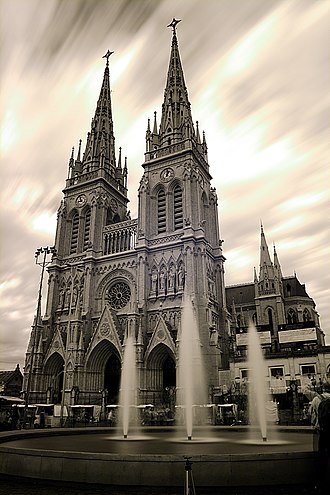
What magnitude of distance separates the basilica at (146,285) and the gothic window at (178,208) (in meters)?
0.14

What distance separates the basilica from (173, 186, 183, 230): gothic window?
0.45 feet

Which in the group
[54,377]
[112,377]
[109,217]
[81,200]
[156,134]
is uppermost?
[156,134]

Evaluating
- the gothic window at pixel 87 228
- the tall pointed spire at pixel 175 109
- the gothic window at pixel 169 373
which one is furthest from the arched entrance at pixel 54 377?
the tall pointed spire at pixel 175 109

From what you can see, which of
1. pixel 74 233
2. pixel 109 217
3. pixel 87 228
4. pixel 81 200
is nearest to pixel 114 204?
pixel 109 217

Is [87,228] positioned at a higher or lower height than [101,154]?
lower

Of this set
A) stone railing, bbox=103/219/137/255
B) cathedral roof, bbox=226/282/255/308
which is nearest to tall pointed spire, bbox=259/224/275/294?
cathedral roof, bbox=226/282/255/308

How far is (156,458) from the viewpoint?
772 cm

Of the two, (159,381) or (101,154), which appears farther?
(101,154)

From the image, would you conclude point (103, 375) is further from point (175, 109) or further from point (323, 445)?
point (323, 445)

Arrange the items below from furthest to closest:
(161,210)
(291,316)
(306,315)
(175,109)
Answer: (291,316)
(306,315)
(175,109)
(161,210)

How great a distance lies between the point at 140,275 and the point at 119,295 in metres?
4.51

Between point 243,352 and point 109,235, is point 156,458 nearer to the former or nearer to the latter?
point 243,352

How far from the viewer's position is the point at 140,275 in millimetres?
44000

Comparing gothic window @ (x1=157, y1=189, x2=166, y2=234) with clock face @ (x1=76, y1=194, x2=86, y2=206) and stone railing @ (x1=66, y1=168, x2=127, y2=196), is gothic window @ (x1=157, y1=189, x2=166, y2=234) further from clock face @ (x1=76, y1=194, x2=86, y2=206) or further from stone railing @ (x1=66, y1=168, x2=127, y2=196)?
clock face @ (x1=76, y1=194, x2=86, y2=206)
